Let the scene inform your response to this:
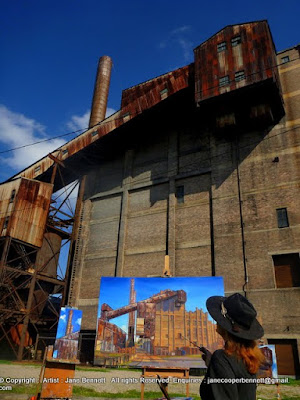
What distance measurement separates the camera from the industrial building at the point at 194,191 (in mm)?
21094

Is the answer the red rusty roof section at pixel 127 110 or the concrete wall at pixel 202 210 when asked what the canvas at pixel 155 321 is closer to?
the concrete wall at pixel 202 210

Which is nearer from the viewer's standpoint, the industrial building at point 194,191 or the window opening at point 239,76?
the industrial building at point 194,191

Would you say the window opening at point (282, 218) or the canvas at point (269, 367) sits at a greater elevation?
the window opening at point (282, 218)

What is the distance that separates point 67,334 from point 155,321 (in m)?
7.68

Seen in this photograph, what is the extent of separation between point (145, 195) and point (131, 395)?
62.5 feet

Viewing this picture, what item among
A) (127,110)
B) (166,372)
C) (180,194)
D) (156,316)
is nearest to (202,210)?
(180,194)

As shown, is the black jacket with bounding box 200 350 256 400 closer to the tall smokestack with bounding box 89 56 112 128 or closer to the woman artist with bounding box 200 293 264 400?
the woman artist with bounding box 200 293 264 400

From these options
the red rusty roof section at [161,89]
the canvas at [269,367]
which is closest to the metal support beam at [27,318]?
the red rusty roof section at [161,89]

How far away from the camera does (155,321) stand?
1639 centimetres

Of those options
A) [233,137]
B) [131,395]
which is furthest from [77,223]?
[131,395]

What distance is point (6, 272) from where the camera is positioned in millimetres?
25094

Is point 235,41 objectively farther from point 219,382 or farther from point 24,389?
point 219,382

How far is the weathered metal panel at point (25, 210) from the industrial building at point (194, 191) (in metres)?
0.12

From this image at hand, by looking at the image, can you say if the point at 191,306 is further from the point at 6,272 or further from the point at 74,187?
the point at 74,187
